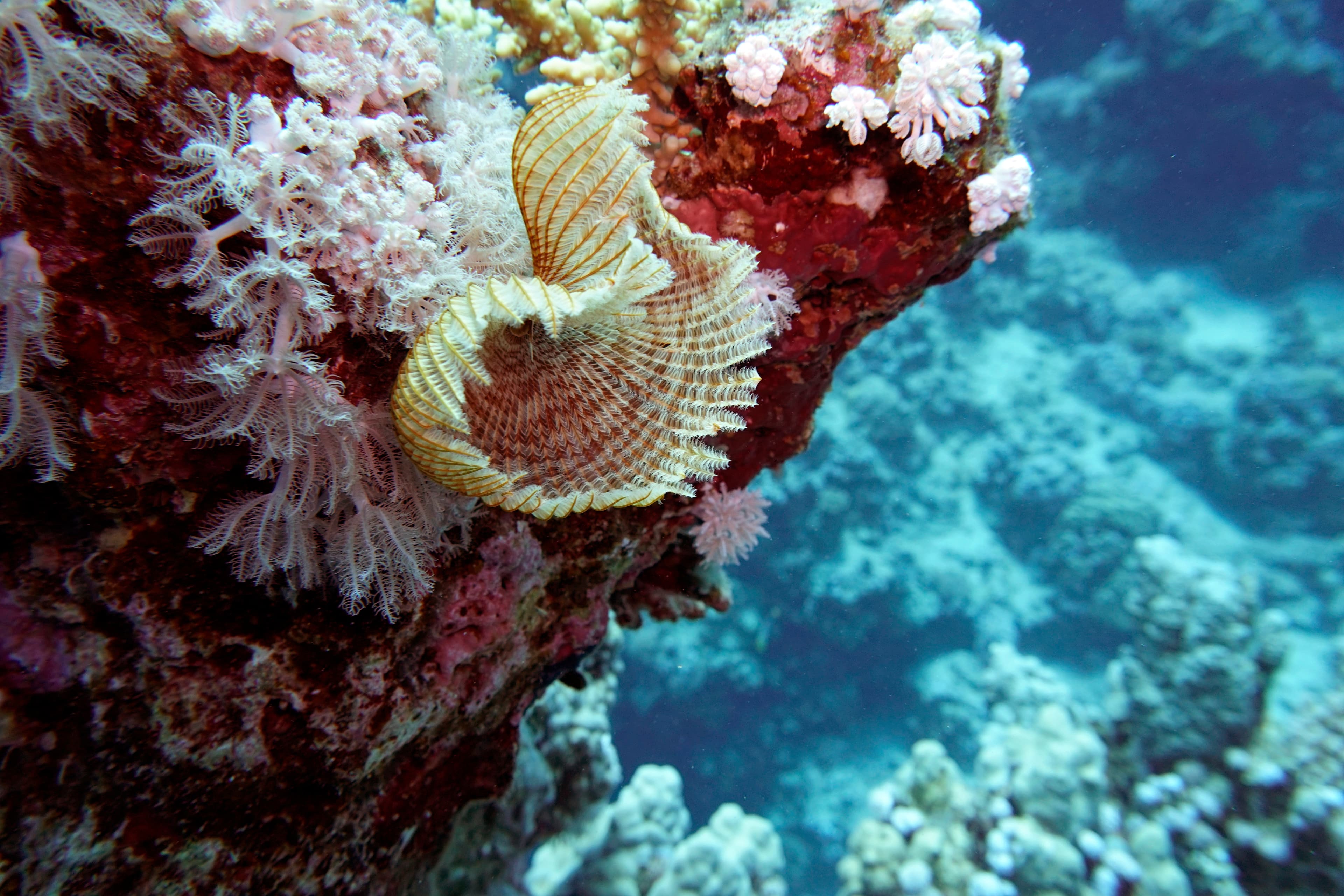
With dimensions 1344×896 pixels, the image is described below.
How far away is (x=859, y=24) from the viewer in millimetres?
2633

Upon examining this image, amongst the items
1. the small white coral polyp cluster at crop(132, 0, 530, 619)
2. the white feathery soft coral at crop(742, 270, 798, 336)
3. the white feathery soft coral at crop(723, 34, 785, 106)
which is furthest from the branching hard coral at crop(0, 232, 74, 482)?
the white feathery soft coral at crop(723, 34, 785, 106)

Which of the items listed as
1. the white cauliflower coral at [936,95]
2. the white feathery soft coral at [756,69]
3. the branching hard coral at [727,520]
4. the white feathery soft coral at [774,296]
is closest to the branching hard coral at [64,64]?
the white feathery soft coral at [756,69]

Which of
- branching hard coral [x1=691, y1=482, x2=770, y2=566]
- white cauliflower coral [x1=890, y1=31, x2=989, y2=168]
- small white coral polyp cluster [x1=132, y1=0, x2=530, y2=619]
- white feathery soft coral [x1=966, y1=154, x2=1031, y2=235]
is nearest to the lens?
small white coral polyp cluster [x1=132, y1=0, x2=530, y2=619]

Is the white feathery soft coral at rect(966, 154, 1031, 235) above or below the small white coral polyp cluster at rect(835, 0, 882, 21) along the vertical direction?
below

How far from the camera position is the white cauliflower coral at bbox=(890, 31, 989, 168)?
2492 millimetres

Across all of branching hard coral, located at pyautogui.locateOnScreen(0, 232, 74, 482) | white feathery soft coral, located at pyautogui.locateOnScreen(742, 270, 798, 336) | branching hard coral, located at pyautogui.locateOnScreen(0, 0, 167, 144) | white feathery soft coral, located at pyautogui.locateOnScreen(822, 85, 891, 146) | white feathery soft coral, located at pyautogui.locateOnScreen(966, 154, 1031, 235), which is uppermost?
white feathery soft coral, located at pyautogui.locateOnScreen(966, 154, 1031, 235)

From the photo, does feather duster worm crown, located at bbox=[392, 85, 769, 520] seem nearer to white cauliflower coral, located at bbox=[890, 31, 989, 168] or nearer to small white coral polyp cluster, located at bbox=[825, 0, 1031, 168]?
small white coral polyp cluster, located at bbox=[825, 0, 1031, 168]

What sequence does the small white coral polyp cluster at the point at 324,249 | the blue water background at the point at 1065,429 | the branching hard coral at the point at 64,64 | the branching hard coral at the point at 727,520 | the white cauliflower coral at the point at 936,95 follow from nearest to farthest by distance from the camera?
the branching hard coral at the point at 64,64 → the small white coral polyp cluster at the point at 324,249 → the white cauliflower coral at the point at 936,95 → the branching hard coral at the point at 727,520 → the blue water background at the point at 1065,429

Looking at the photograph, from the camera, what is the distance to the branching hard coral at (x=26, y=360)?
158 centimetres

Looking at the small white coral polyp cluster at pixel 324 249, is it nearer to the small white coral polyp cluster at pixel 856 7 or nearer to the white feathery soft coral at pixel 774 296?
the white feathery soft coral at pixel 774 296

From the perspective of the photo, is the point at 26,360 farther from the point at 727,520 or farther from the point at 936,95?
the point at 936,95

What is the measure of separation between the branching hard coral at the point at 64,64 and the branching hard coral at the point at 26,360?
13.3 inches

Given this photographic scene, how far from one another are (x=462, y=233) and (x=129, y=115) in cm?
Result: 94

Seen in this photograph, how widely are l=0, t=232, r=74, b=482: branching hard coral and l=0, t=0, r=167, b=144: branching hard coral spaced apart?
337 millimetres
